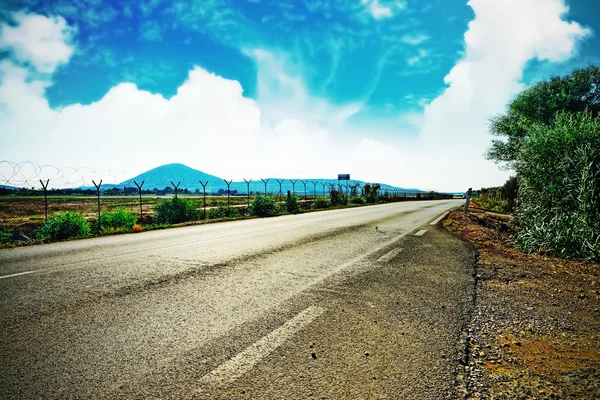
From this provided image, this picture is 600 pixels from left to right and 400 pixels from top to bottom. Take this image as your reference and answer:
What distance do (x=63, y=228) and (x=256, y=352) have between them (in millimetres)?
10865

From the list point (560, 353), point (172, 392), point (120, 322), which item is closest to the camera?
point (172, 392)

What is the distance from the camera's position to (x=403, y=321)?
116 inches

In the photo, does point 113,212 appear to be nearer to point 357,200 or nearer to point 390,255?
A: point 390,255

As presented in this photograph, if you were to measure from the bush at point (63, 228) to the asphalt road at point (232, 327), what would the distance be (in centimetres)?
502

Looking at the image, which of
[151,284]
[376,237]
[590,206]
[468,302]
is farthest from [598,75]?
[151,284]

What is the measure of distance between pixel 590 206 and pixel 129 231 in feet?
43.3

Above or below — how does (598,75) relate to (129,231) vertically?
above

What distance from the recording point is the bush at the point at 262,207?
18.2m

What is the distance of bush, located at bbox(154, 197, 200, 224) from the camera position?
15344mm

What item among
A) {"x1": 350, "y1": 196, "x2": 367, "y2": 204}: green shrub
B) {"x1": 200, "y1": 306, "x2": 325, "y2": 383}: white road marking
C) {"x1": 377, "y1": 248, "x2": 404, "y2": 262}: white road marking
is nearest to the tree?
{"x1": 350, "y1": 196, "x2": 367, "y2": 204}: green shrub

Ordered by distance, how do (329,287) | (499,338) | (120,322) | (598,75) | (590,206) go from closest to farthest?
(499,338) → (120,322) → (329,287) → (590,206) → (598,75)

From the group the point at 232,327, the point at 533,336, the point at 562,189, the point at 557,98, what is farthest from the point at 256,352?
the point at 557,98

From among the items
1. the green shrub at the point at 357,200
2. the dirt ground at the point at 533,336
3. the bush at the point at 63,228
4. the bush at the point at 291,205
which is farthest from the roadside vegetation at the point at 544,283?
the green shrub at the point at 357,200

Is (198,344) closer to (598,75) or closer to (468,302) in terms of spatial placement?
(468,302)
